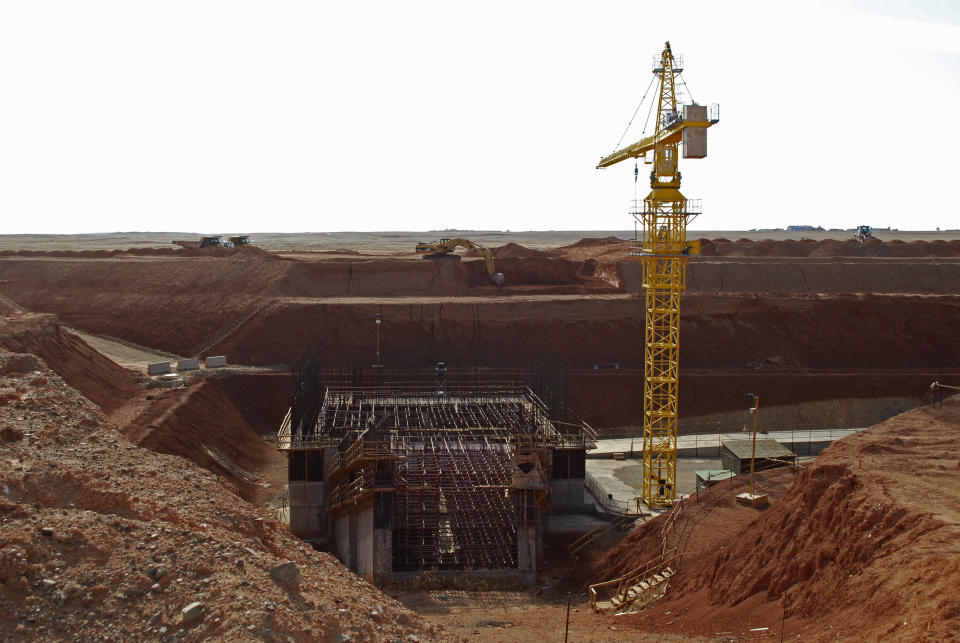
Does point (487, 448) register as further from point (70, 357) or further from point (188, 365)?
point (188, 365)

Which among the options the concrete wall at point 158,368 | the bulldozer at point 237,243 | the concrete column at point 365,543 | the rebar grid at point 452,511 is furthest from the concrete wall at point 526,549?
the bulldozer at point 237,243

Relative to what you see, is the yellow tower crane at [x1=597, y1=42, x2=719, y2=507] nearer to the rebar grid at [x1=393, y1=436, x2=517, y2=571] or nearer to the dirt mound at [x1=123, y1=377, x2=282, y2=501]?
the rebar grid at [x1=393, y1=436, x2=517, y2=571]

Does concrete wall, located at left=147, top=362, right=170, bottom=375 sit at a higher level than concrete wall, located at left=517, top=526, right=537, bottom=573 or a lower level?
higher

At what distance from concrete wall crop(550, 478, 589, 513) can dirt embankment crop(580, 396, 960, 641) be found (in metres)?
6.82

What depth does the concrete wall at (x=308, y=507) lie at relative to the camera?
84.5 feet

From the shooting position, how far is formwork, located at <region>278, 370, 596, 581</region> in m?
22.5

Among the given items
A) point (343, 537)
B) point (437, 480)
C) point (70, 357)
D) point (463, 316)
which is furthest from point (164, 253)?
point (437, 480)

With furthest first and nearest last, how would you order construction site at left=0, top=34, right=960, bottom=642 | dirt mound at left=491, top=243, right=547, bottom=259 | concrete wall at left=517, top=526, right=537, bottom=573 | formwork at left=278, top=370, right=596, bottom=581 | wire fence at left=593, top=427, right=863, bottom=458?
dirt mound at left=491, top=243, right=547, bottom=259
wire fence at left=593, top=427, right=863, bottom=458
formwork at left=278, top=370, right=596, bottom=581
concrete wall at left=517, top=526, right=537, bottom=573
construction site at left=0, top=34, right=960, bottom=642

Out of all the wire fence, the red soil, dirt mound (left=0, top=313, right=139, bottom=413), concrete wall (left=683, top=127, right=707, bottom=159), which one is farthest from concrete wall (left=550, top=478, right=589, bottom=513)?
dirt mound (left=0, top=313, right=139, bottom=413)

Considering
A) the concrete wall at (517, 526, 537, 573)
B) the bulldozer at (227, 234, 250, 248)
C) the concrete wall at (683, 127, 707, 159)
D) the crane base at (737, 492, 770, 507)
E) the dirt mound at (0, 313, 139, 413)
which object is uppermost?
the concrete wall at (683, 127, 707, 159)

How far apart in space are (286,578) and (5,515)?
391 centimetres

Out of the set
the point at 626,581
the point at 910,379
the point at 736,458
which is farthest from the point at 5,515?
the point at 910,379

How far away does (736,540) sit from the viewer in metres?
18.1

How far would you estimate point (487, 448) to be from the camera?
1049 inches
